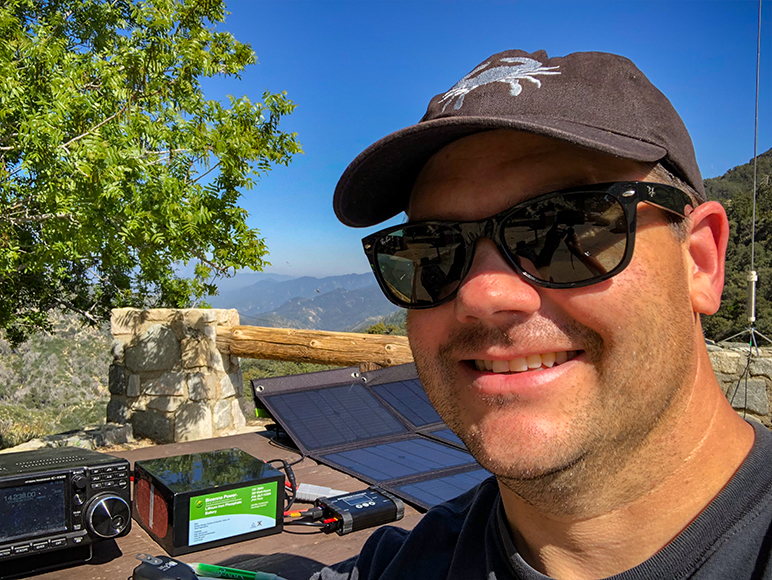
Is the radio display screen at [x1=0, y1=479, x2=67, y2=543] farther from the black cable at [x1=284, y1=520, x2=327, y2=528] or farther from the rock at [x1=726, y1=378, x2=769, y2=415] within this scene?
the rock at [x1=726, y1=378, x2=769, y2=415]

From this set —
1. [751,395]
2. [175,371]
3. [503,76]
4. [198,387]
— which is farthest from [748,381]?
[503,76]

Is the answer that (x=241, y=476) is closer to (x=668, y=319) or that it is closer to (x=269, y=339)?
(x=668, y=319)

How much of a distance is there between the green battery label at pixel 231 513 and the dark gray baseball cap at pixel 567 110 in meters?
0.95

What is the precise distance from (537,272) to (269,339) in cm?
446

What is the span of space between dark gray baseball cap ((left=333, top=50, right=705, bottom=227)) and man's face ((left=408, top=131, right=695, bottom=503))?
5 centimetres

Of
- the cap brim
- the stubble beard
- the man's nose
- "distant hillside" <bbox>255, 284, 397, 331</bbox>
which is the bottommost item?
"distant hillside" <bbox>255, 284, 397, 331</bbox>

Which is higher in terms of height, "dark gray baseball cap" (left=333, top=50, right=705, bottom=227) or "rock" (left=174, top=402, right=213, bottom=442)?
"dark gray baseball cap" (left=333, top=50, right=705, bottom=227)

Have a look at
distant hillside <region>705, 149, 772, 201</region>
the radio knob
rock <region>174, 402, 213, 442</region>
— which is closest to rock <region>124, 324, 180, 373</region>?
rock <region>174, 402, 213, 442</region>

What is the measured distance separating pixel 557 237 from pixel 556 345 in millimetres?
157

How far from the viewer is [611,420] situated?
725 mm

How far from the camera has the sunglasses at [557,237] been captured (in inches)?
29.6

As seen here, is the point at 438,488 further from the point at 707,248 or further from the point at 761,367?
the point at 761,367

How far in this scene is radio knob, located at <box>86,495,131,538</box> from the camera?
1.32 m

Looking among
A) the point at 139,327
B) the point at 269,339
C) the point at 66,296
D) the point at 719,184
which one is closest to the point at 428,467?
the point at 269,339
